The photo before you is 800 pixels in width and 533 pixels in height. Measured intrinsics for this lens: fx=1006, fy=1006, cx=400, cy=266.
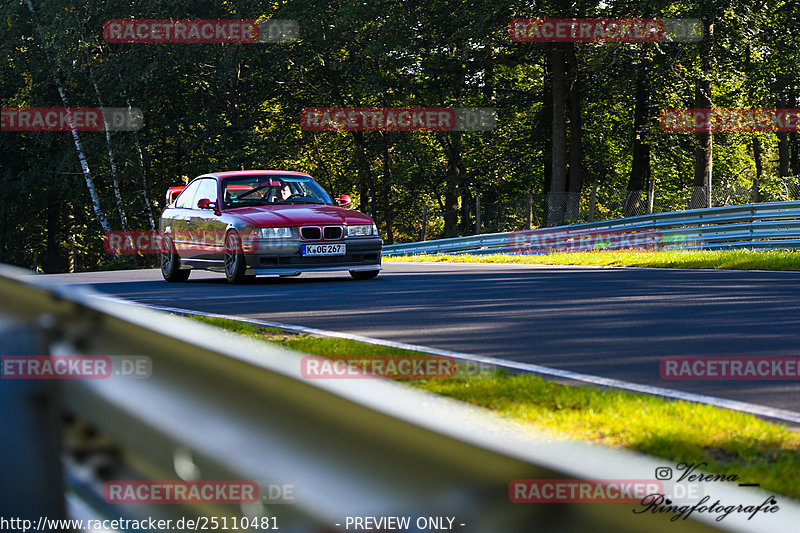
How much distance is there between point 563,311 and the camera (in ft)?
31.7

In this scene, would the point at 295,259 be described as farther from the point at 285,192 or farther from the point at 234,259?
the point at 285,192

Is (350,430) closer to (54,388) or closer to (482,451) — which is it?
(482,451)

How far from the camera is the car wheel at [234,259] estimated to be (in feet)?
46.0

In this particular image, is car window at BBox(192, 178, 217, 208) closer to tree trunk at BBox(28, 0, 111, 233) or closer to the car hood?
the car hood

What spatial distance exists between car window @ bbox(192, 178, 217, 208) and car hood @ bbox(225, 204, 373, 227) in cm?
75

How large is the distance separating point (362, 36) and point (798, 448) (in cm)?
3873

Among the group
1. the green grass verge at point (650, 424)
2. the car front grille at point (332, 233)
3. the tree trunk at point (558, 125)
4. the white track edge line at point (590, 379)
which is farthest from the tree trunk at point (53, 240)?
the green grass verge at point (650, 424)

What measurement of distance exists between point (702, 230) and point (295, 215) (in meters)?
11.6

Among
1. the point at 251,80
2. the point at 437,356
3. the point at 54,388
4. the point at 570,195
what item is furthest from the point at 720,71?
the point at 54,388

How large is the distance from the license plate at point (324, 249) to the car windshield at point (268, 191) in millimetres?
1474

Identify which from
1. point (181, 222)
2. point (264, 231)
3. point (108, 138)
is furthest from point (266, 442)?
point (108, 138)

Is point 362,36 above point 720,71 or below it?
above

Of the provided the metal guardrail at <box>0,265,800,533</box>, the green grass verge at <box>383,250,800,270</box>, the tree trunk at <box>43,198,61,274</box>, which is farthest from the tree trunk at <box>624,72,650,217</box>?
the metal guardrail at <box>0,265,800,533</box>

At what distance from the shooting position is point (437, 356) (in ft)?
22.3
